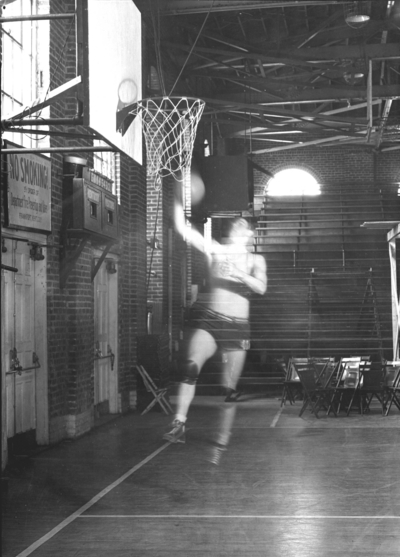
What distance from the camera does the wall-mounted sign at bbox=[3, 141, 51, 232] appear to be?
8.10m

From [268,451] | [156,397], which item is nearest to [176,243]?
[156,397]

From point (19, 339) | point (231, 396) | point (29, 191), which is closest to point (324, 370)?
point (231, 396)

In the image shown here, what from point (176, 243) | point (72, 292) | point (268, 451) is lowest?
point (268, 451)

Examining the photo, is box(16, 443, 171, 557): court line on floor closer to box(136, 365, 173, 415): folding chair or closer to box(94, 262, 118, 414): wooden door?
box(94, 262, 118, 414): wooden door

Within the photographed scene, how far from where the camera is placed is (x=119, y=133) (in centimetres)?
714

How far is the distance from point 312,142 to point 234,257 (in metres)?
4.05

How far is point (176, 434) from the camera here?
10.0m

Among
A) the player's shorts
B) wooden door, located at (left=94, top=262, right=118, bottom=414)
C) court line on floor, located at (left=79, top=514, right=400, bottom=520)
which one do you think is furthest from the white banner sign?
the player's shorts

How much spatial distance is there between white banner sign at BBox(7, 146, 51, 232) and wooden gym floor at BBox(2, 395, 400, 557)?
98.7 inches

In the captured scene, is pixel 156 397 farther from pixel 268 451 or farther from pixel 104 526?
pixel 104 526

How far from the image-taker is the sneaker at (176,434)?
9.91 meters

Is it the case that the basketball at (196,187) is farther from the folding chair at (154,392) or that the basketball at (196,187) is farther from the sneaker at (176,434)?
the sneaker at (176,434)

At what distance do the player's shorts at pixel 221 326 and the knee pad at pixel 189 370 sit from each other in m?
0.84

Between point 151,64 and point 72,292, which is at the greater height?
point 151,64
